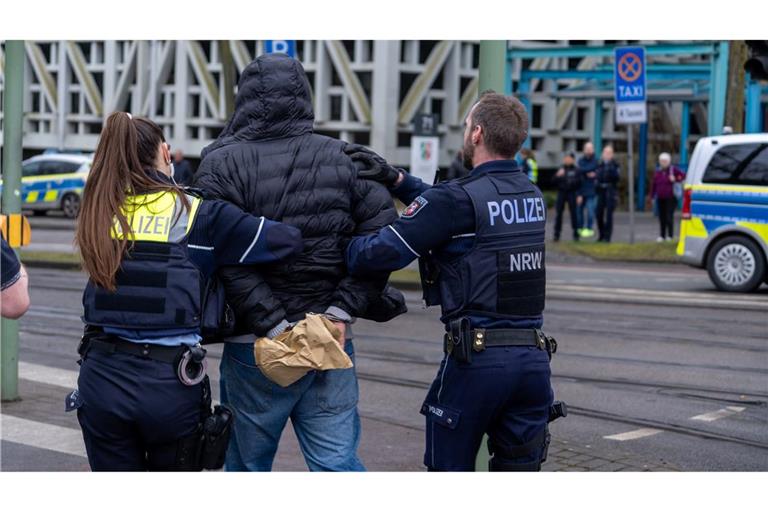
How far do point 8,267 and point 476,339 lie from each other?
61.5 inches

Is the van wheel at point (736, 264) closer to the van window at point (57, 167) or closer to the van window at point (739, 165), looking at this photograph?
the van window at point (739, 165)

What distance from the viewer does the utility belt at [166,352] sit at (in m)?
3.83

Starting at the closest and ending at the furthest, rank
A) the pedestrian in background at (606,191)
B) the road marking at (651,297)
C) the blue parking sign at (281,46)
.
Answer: the blue parking sign at (281,46)
the road marking at (651,297)
the pedestrian in background at (606,191)

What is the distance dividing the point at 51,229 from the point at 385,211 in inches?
1048

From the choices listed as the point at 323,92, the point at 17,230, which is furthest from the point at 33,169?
the point at 17,230

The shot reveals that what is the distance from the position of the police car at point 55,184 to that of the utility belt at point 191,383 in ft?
97.4

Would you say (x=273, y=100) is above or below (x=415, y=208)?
above

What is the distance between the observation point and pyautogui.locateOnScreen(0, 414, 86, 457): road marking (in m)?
6.77

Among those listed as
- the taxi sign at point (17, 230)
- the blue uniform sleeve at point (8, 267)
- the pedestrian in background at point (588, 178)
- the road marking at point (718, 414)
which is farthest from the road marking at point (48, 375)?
the pedestrian in background at point (588, 178)

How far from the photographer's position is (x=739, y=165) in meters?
16.1

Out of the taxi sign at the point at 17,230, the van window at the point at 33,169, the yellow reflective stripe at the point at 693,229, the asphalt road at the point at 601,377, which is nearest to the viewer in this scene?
the asphalt road at the point at 601,377

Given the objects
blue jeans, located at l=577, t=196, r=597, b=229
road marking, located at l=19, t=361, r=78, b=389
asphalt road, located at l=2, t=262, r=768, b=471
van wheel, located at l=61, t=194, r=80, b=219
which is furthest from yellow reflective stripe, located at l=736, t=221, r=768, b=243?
van wheel, located at l=61, t=194, r=80, b=219

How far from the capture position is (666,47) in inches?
1131

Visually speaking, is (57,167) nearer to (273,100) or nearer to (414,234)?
(273,100)
